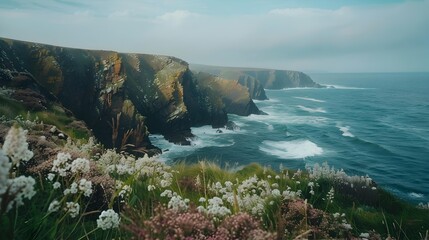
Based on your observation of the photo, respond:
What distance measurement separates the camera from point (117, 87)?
6312 centimetres

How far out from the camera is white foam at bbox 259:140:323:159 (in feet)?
195

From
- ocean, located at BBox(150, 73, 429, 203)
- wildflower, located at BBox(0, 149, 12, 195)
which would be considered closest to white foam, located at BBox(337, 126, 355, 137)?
ocean, located at BBox(150, 73, 429, 203)

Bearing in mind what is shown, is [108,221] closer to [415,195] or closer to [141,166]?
[141,166]

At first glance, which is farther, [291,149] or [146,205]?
[291,149]

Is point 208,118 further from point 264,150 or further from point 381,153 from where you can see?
point 381,153

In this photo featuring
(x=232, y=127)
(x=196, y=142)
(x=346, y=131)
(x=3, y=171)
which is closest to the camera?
(x=3, y=171)

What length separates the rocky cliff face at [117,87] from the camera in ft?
191

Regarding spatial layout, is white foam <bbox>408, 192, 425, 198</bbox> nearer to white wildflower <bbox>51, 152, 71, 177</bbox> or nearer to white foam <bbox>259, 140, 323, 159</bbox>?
white foam <bbox>259, 140, 323, 159</bbox>

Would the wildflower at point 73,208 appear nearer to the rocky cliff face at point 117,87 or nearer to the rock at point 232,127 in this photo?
the rocky cliff face at point 117,87

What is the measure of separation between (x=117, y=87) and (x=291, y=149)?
118ft

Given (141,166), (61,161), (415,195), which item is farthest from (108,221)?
(415,195)

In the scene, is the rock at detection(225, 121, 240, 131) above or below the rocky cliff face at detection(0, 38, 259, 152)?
below

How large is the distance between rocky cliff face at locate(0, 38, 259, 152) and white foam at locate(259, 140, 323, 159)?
1944 centimetres

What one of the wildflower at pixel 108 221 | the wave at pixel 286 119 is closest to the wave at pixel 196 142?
the wave at pixel 286 119
